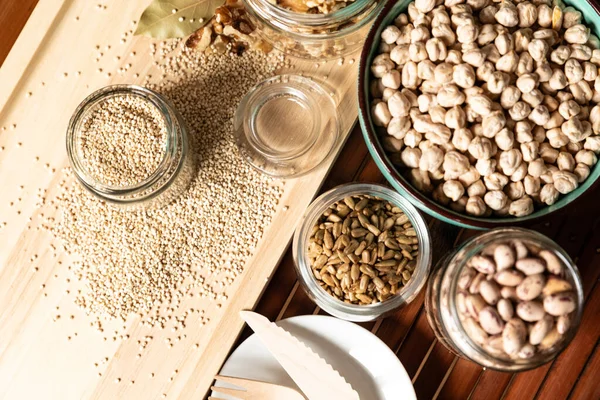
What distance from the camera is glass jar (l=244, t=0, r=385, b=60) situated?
97 cm

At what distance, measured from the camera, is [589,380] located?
113cm

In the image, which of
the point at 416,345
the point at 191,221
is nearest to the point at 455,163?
the point at 416,345

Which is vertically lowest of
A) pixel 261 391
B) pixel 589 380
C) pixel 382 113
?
pixel 589 380

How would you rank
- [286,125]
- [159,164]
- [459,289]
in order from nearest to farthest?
[459,289] → [159,164] → [286,125]

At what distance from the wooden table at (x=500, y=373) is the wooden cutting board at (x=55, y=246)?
0.30 meters

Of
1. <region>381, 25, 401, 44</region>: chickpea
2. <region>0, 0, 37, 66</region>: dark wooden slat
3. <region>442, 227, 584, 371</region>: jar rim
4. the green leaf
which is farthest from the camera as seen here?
<region>0, 0, 37, 66</region>: dark wooden slat

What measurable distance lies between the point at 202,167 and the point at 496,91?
1.65ft

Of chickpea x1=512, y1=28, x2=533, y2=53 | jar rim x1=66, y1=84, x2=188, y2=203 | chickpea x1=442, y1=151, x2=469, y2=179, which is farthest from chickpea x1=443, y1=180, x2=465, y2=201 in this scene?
jar rim x1=66, y1=84, x2=188, y2=203

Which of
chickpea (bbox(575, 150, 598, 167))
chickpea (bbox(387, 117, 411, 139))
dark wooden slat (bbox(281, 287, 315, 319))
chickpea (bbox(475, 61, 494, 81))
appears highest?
chickpea (bbox(475, 61, 494, 81))

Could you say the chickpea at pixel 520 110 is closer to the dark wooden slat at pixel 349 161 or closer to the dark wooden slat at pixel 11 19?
the dark wooden slat at pixel 349 161

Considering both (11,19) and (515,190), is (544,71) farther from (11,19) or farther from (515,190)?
(11,19)

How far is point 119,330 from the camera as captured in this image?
1155 mm

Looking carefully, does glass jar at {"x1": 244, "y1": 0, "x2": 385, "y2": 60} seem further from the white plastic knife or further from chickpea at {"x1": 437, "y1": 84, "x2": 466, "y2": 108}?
the white plastic knife

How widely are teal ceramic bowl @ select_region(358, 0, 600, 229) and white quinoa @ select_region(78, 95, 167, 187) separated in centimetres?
33
